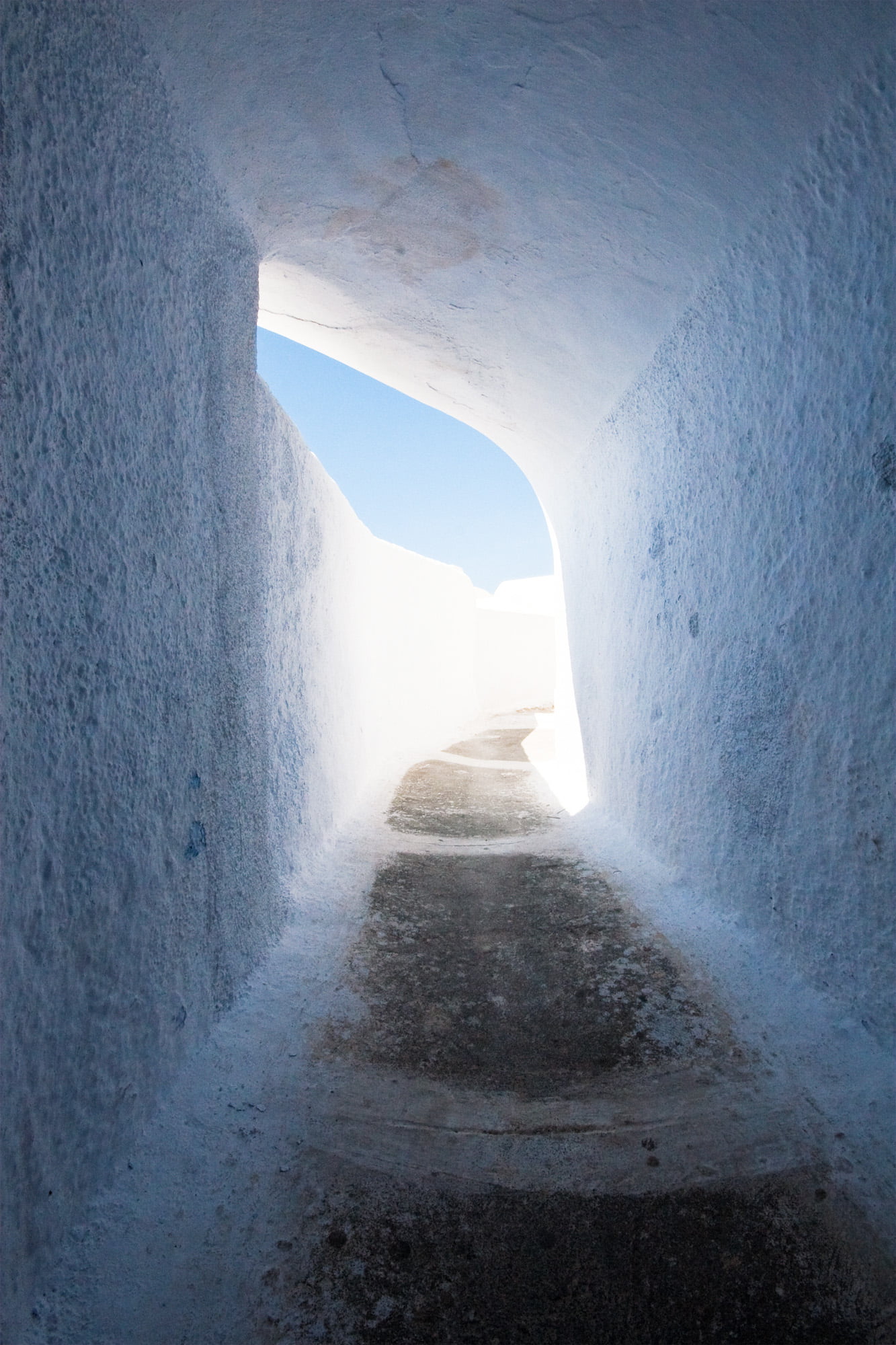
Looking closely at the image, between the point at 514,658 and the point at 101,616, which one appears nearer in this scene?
the point at 101,616

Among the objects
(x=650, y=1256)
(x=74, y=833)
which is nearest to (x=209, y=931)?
(x=74, y=833)

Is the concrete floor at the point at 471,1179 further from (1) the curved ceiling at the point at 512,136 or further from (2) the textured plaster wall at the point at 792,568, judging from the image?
(1) the curved ceiling at the point at 512,136

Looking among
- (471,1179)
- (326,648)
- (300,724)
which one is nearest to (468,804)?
(326,648)

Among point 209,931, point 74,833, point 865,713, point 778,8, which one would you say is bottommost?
point 209,931

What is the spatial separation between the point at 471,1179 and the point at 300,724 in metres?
2.43

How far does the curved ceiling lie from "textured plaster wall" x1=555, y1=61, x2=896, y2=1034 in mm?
A: 193

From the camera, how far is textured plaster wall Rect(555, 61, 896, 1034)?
1.98 m

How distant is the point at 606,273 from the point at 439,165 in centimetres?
84

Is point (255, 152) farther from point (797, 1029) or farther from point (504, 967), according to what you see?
point (797, 1029)

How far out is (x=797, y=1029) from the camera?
6.98 ft

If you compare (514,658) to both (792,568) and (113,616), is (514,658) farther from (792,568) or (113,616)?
(113,616)

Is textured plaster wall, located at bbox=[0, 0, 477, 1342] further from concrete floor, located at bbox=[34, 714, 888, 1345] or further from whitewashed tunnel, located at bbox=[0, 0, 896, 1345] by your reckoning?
concrete floor, located at bbox=[34, 714, 888, 1345]

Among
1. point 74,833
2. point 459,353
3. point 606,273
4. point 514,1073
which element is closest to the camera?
point 74,833

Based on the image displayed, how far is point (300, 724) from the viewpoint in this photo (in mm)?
3770
